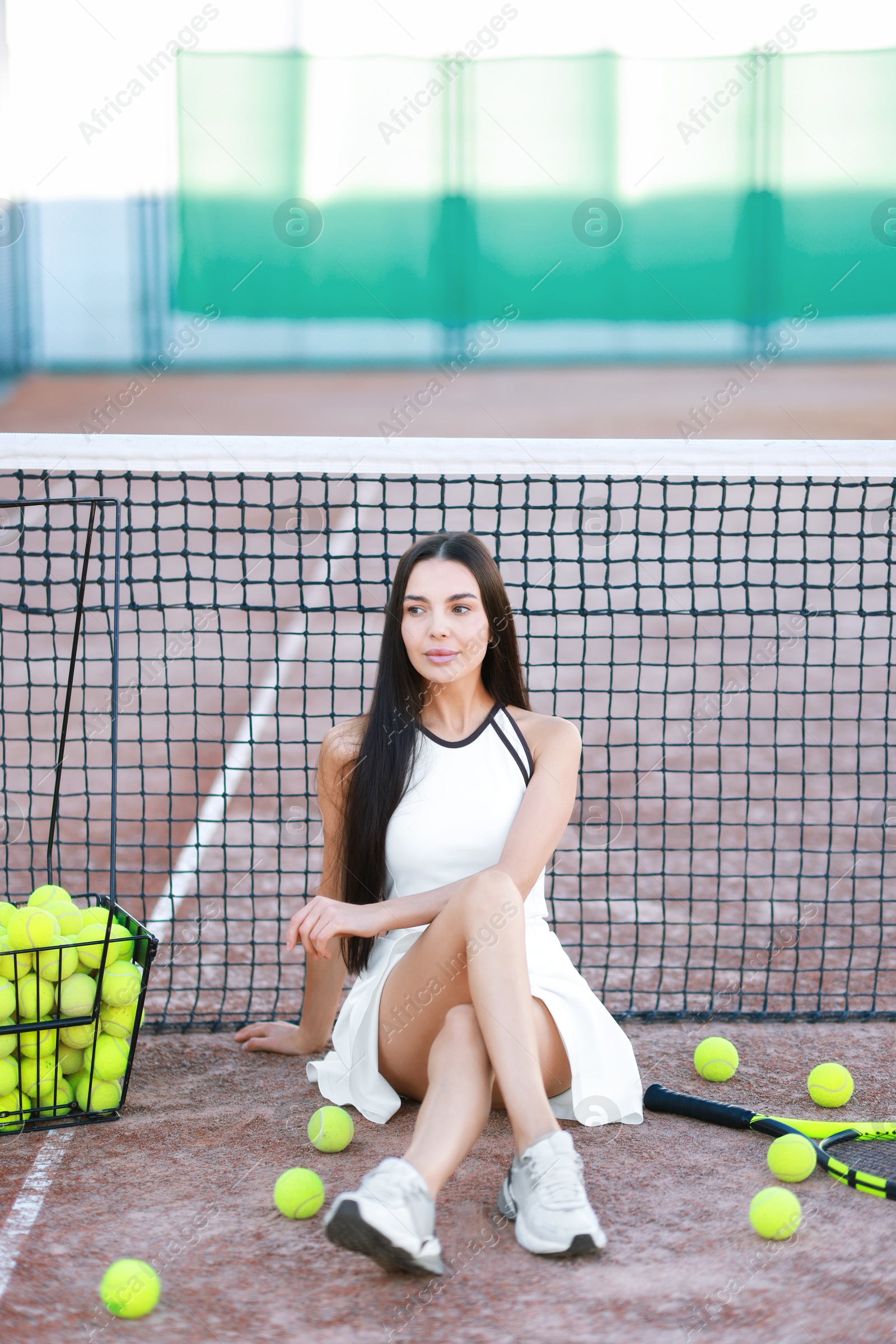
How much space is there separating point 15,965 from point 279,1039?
656mm

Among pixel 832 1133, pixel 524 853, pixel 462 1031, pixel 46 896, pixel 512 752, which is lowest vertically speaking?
pixel 832 1133

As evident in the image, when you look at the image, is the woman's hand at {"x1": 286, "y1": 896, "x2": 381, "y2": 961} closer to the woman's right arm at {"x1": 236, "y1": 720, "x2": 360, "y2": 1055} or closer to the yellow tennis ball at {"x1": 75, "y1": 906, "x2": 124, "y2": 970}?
the woman's right arm at {"x1": 236, "y1": 720, "x2": 360, "y2": 1055}

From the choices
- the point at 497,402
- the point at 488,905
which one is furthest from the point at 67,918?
the point at 497,402

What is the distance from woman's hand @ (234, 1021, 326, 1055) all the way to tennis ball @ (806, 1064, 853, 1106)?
972mm

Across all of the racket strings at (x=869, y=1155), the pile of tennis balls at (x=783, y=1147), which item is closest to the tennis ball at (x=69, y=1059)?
the pile of tennis balls at (x=783, y=1147)

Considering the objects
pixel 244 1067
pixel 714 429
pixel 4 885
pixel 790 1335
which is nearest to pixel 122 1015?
pixel 244 1067

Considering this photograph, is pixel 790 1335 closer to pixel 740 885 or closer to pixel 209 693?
pixel 740 885

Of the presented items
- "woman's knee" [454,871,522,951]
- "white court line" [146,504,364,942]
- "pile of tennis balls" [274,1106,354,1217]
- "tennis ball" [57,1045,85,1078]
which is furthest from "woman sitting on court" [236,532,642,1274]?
"tennis ball" [57,1045,85,1078]

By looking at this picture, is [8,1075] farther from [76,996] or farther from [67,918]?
[67,918]

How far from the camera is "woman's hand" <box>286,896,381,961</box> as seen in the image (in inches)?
80.5

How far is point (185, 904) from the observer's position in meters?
3.72

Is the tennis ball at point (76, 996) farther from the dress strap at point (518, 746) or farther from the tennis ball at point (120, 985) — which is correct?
the dress strap at point (518, 746)

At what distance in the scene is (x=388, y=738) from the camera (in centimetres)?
234

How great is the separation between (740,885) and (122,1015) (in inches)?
85.7
